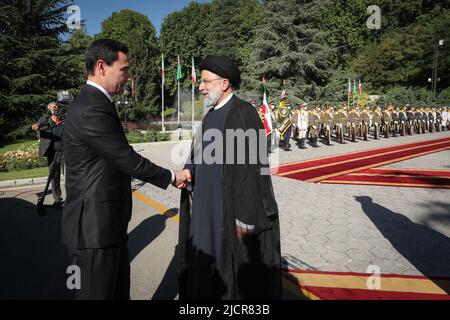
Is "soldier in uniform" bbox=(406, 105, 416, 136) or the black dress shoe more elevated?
"soldier in uniform" bbox=(406, 105, 416, 136)

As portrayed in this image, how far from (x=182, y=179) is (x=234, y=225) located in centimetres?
58

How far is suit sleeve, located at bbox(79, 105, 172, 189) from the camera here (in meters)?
2.12

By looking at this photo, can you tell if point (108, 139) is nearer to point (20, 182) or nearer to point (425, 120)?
point (20, 182)

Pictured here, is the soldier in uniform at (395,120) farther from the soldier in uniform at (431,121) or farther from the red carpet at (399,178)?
the red carpet at (399,178)

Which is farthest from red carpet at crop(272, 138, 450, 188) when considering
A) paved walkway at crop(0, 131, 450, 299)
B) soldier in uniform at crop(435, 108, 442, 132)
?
soldier in uniform at crop(435, 108, 442, 132)

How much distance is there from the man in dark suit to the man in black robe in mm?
643

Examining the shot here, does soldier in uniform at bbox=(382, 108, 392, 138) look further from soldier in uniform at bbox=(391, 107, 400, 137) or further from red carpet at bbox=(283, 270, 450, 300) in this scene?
red carpet at bbox=(283, 270, 450, 300)

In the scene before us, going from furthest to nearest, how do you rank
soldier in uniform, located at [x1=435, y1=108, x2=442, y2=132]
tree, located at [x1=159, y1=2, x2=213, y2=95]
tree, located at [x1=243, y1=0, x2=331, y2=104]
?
1. tree, located at [x1=159, y1=2, x2=213, y2=95]
2. tree, located at [x1=243, y1=0, x2=331, y2=104]
3. soldier in uniform, located at [x1=435, y1=108, x2=442, y2=132]

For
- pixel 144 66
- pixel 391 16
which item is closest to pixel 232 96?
pixel 144 66

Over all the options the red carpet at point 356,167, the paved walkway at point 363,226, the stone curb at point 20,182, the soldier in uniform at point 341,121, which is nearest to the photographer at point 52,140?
the paved walkway at point 363,226

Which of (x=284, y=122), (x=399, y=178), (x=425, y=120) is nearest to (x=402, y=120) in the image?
(x=425, y=120)

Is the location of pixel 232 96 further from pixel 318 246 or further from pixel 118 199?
pixel 318 246

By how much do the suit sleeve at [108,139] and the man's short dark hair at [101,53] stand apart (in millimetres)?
337
